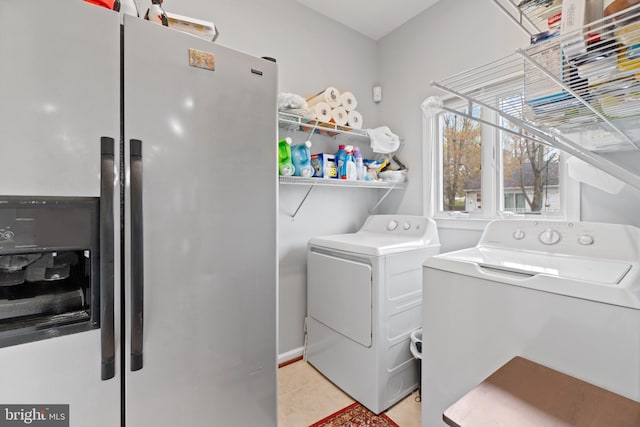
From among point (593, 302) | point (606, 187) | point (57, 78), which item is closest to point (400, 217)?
point (606, 187)

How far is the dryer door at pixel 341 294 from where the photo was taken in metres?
1.68

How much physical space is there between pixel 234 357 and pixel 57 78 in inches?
47.8

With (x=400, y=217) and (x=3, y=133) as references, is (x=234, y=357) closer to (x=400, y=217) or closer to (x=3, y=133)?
(x=3, y=133)

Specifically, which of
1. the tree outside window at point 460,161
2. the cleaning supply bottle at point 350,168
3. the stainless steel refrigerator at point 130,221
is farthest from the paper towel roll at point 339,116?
the stainless steel refrigerator at point 130,221

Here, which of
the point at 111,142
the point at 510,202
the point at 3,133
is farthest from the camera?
the point at 510,202

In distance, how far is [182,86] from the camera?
1113 millimetres

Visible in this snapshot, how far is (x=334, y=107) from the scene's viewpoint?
2.16 meters

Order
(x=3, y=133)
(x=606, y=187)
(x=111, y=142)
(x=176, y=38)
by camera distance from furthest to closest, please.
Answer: (x=606, y=187) → (x=176, y=38) → (x=111, y=142) → (x=3, y=133)

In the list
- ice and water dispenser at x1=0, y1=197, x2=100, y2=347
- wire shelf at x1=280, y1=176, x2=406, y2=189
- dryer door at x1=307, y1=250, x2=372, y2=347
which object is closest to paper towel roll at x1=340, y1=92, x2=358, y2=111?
wire shelf at x1=280, y1=176, x2=406, y2=189

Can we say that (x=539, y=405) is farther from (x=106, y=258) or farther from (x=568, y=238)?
(x=106, y=258)

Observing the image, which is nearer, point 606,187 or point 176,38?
point 176,38

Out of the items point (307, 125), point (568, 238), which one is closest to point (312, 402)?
point (568, 238)

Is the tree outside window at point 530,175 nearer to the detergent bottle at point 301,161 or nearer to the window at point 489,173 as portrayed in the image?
the window at point 489,173

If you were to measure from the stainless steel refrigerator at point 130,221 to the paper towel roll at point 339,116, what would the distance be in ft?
3.03
